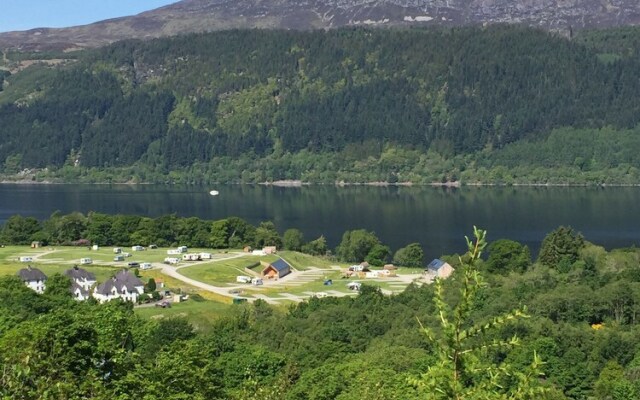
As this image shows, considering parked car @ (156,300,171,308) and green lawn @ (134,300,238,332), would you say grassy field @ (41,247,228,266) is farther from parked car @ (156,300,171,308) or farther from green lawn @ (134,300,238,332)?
green lawn @ (134,300,238,332)

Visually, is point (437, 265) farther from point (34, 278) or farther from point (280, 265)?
point (34, 278)

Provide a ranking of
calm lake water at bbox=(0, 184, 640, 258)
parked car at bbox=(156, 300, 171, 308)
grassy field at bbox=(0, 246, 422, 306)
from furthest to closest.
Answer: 1. calm lake water at bbox=(0, 184, 640, 258)
2. grassy field at bbox=(0, 246, 422, 306)
3. parked car at bbox=(156, 300, 171, 308)

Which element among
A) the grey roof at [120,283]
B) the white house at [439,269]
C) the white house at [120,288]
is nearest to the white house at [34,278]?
the white house at [120,288]

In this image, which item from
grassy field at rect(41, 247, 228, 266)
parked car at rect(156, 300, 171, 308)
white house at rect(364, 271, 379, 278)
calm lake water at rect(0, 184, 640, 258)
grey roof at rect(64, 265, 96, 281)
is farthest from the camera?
calm lake water at rect(0, 184, 640, 258)

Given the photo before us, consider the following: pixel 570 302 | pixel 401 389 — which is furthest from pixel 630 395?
pixel 570 302

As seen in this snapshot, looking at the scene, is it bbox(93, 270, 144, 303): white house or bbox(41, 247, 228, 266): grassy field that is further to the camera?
bbox(41, 247, 228, 266): grassy field

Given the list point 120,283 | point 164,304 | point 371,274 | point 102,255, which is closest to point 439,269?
point 371,274

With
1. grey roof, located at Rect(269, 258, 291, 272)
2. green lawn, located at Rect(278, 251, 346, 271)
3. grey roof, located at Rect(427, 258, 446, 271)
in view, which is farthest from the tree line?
grey roof, located at Rect(427, 258, 446, 271)

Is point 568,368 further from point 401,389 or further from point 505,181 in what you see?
point 505,181
